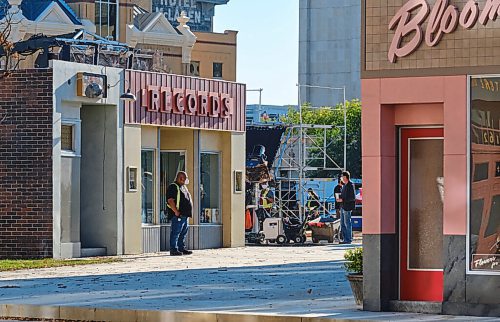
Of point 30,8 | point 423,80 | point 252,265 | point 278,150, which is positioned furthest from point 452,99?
point 30,8

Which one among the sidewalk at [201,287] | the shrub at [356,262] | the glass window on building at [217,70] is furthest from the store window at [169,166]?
the glass window on building at [217,70]

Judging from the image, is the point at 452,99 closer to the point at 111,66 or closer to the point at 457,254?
the point at 457,254

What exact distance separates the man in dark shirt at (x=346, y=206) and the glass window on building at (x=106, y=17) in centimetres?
3415

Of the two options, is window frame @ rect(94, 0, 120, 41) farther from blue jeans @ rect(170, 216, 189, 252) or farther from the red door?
the red door

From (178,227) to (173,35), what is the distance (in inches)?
1814

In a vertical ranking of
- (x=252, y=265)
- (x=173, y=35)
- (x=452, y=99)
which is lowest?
(x=252, y=265)

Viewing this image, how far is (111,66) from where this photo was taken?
32688 millimetres

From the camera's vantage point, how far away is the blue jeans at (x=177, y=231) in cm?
3127

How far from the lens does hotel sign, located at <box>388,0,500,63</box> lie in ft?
54.9

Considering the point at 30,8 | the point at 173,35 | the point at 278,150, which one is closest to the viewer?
the point at 278,150

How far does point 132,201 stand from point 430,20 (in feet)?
54.6

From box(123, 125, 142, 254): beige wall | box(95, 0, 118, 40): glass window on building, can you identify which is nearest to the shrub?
box(123, 125, 142, 254): beige wall

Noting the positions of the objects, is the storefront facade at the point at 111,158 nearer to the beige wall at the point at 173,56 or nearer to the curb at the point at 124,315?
the curb at the point at 124,315

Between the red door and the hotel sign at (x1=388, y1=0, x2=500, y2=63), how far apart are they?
1103 mm
